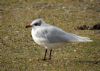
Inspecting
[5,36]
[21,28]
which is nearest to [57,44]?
[5,36]

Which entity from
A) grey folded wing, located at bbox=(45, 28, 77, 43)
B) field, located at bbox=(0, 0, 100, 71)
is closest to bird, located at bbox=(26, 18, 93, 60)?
grey folded wing, located at bbox=(45, 28, 77, 43)

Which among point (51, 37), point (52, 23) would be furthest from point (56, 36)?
point (52, 23)

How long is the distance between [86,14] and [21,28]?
275cm

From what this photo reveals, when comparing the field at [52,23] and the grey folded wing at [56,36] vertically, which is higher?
the grey folded wing at [56,36]

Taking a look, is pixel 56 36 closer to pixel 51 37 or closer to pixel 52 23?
pixel 51 37

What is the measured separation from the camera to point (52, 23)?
42.1ft

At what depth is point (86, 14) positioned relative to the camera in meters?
14.1

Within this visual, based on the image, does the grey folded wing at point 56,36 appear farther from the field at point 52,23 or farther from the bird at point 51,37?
the field at point 52,23

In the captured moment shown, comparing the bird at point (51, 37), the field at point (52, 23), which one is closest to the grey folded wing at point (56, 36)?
the bird at point (51, 37)

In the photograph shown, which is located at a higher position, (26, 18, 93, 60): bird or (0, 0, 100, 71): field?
(26, 18, 93, 60): bird

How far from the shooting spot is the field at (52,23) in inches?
344

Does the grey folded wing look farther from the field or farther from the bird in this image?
the field

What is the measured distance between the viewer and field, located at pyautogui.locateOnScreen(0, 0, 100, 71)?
874cm

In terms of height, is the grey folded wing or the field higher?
the grey folded wing
